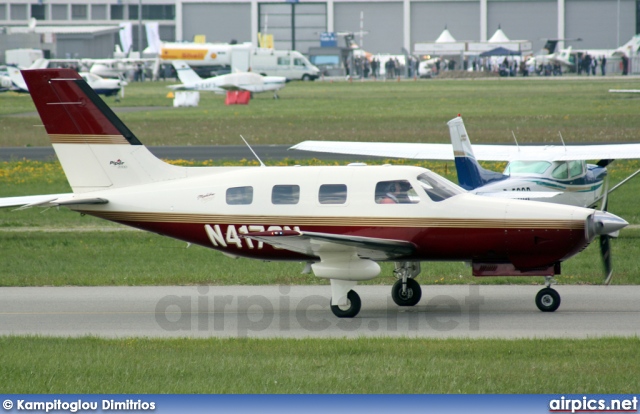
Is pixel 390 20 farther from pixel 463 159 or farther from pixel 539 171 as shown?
pixel 463 159

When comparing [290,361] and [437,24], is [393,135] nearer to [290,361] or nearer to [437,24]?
[290,361]

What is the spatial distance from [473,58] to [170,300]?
336 ft

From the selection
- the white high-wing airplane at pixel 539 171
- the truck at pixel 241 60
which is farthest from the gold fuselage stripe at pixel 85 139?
the truck at pixel 241 60

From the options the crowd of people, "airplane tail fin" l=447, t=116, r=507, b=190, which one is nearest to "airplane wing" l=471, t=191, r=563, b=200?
"airplane tail fin" l=447, t=116, r=507, b=190

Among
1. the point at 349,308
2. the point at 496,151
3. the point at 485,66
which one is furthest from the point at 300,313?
the point at 485,66

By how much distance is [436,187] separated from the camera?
1258 centimetres

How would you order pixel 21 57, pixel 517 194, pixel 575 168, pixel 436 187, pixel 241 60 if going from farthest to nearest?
pixel 21 57 < pixel 241 60 < pixel 575 168 < pixel 517 194 < pixel 436 187

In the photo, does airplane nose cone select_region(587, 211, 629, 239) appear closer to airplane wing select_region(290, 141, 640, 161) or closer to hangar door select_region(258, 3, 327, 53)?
airplane wing select_region(290, 141, 640, 161)

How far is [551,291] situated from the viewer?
1265 cm

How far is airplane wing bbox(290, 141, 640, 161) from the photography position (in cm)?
1933

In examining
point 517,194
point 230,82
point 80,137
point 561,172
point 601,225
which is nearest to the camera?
point 601,225

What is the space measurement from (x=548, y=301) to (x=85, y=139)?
22.2 feet

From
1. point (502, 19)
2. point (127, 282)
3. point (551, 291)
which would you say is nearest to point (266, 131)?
point (127, 282)

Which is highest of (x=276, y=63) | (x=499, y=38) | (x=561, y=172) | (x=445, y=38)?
(x=445, y=38)
